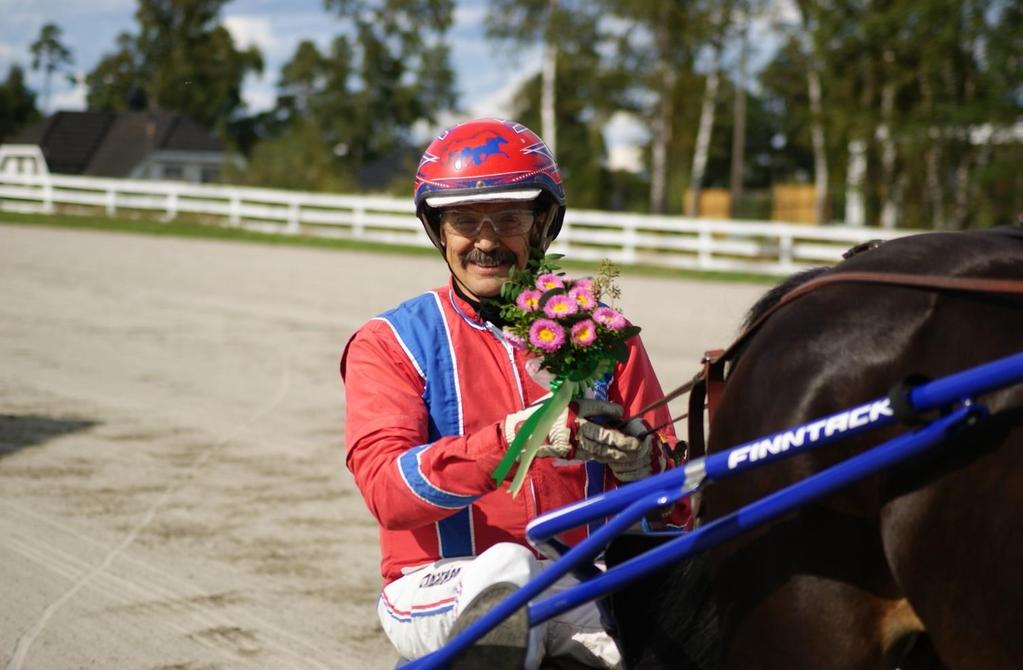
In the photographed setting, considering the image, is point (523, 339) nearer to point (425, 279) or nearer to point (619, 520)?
point (619, 520)

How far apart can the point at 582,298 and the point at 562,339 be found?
0.11 meters

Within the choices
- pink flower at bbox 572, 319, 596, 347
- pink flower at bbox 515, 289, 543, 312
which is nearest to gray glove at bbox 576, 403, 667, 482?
pink flower at bbox 572, 319, 596, 347

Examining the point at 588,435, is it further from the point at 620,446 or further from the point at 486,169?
the point at 486,169

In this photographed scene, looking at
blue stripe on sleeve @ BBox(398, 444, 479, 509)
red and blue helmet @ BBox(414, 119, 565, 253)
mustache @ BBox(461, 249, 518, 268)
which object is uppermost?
red and blue helmet @ BBox(414, 119, 565, 253)

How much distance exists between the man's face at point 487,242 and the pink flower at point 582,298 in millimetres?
418

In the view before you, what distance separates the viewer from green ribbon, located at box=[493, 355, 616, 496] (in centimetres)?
246

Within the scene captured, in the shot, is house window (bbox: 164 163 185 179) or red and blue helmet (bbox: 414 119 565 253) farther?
house window (bbox: 164 163 185 179)

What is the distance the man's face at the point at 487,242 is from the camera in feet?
9.77

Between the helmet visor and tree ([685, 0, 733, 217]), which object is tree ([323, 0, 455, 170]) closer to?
tree ([685, 0, 733, 217])

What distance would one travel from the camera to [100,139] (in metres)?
22.6

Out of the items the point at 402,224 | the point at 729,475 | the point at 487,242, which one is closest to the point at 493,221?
the point at 487,242

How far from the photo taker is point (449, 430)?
2865 millimetres

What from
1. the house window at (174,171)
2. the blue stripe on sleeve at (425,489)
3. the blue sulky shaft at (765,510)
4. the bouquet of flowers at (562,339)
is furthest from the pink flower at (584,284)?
the house window at (174,171)

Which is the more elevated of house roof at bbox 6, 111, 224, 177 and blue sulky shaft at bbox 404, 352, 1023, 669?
house roof at bbox 6, 111, 224, 177
